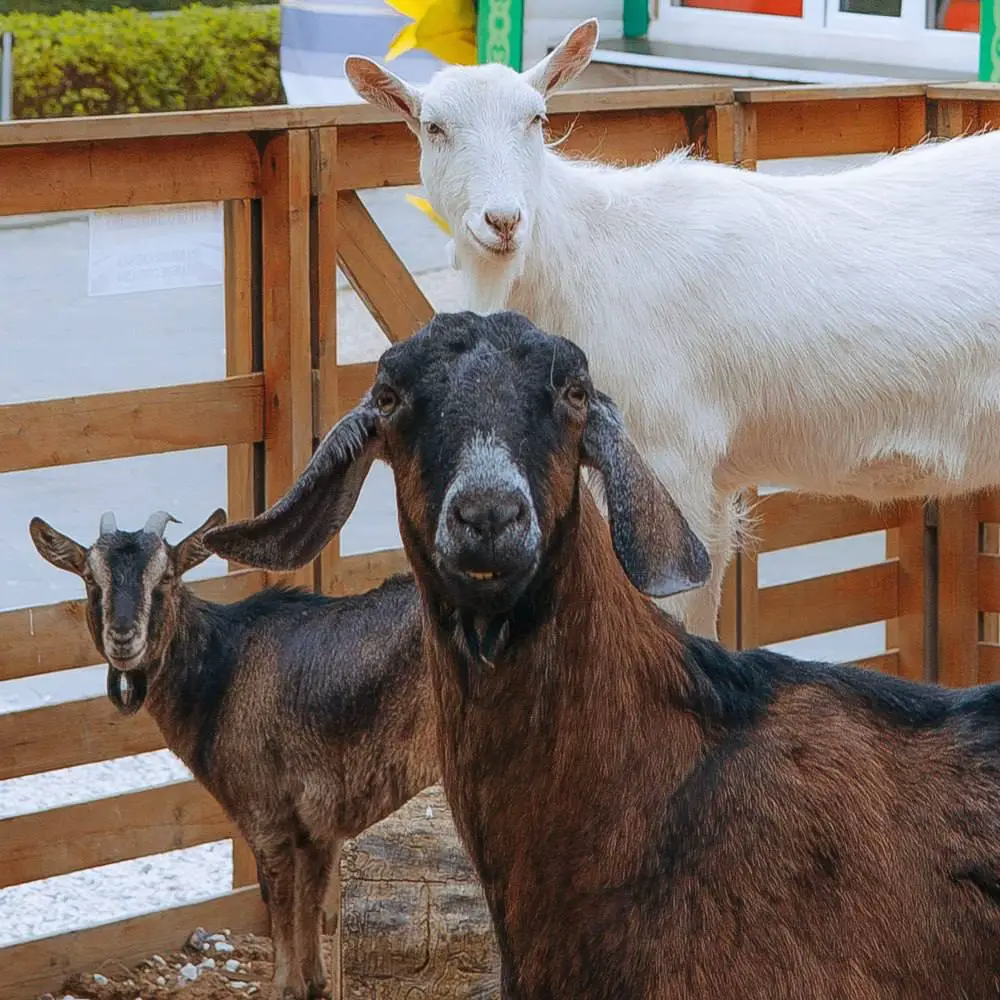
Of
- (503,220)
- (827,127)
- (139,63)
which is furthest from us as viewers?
(139,63)

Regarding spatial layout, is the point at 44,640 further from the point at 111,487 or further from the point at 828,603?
the point at 111,487

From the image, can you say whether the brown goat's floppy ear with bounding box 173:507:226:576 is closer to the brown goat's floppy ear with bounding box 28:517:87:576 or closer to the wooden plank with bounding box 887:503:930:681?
the brown goat's floppy ear with bounding box 28:517:87:576

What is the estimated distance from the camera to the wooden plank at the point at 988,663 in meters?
6.39

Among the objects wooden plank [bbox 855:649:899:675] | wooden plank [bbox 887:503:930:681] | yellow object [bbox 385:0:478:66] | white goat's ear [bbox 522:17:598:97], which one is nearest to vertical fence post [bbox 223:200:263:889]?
white goat's ear [bbox 522:17:598:97]

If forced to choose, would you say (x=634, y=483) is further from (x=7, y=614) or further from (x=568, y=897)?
(x=7, y=614)

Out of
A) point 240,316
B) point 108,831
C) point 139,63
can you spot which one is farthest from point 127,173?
point 139,63

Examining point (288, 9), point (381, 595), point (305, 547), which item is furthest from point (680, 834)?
point (288, 9)

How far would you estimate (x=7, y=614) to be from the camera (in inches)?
183

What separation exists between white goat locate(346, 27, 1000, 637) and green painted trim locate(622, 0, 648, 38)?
5.53m

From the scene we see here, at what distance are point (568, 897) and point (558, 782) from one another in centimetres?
16

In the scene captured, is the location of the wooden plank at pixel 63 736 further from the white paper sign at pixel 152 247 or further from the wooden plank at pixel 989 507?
the wooden plank at pixel 989 507

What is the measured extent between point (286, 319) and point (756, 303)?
4.27 ft

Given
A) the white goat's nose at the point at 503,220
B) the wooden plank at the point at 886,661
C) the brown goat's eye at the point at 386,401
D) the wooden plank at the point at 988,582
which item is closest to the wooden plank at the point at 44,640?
the white goat's nose at the point at 503,220

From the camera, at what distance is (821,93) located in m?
5.69
